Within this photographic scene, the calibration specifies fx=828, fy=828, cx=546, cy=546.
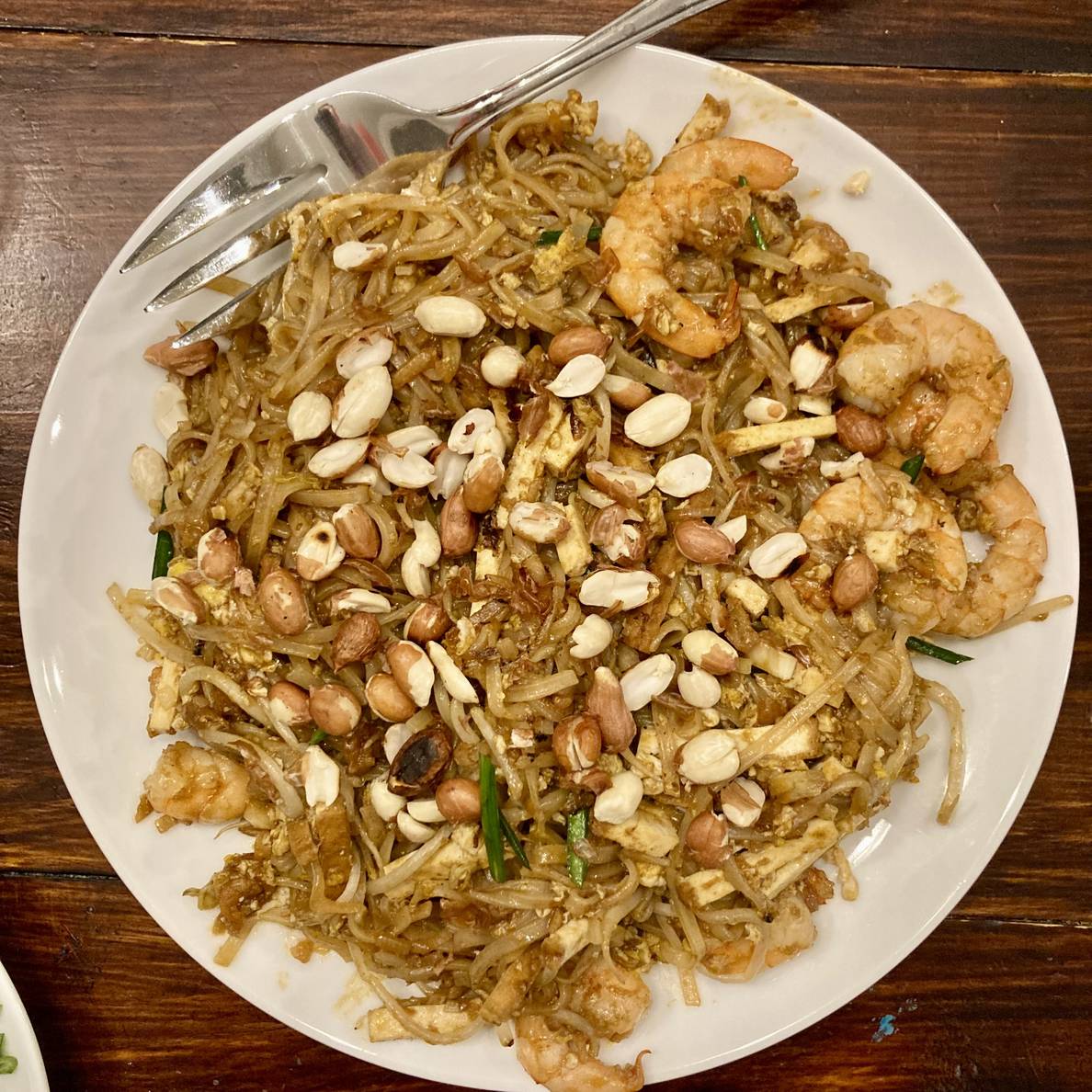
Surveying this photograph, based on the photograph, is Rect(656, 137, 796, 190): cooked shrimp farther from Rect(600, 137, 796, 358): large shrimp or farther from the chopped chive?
the chopped chive

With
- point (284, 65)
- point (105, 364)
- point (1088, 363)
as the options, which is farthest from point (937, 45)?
point (105, 364)

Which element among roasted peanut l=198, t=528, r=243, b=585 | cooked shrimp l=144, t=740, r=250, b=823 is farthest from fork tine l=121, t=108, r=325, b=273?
cooked shrimp l=144, t=740, r=250, b=823

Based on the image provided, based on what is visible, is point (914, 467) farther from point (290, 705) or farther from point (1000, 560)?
point (290, 705)

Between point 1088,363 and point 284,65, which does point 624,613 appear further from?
point 284,65

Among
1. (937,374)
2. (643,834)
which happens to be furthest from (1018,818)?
(937,374)

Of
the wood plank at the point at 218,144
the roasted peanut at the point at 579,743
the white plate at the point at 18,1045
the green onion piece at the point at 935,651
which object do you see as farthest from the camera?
the wood plank at the point at 218,144

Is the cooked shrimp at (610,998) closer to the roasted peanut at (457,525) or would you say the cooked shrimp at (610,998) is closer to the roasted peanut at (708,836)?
the roasted peanut at (708,836)

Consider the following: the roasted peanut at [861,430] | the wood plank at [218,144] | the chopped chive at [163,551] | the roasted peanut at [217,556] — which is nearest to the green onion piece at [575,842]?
the roasted peanut at [217,556]
